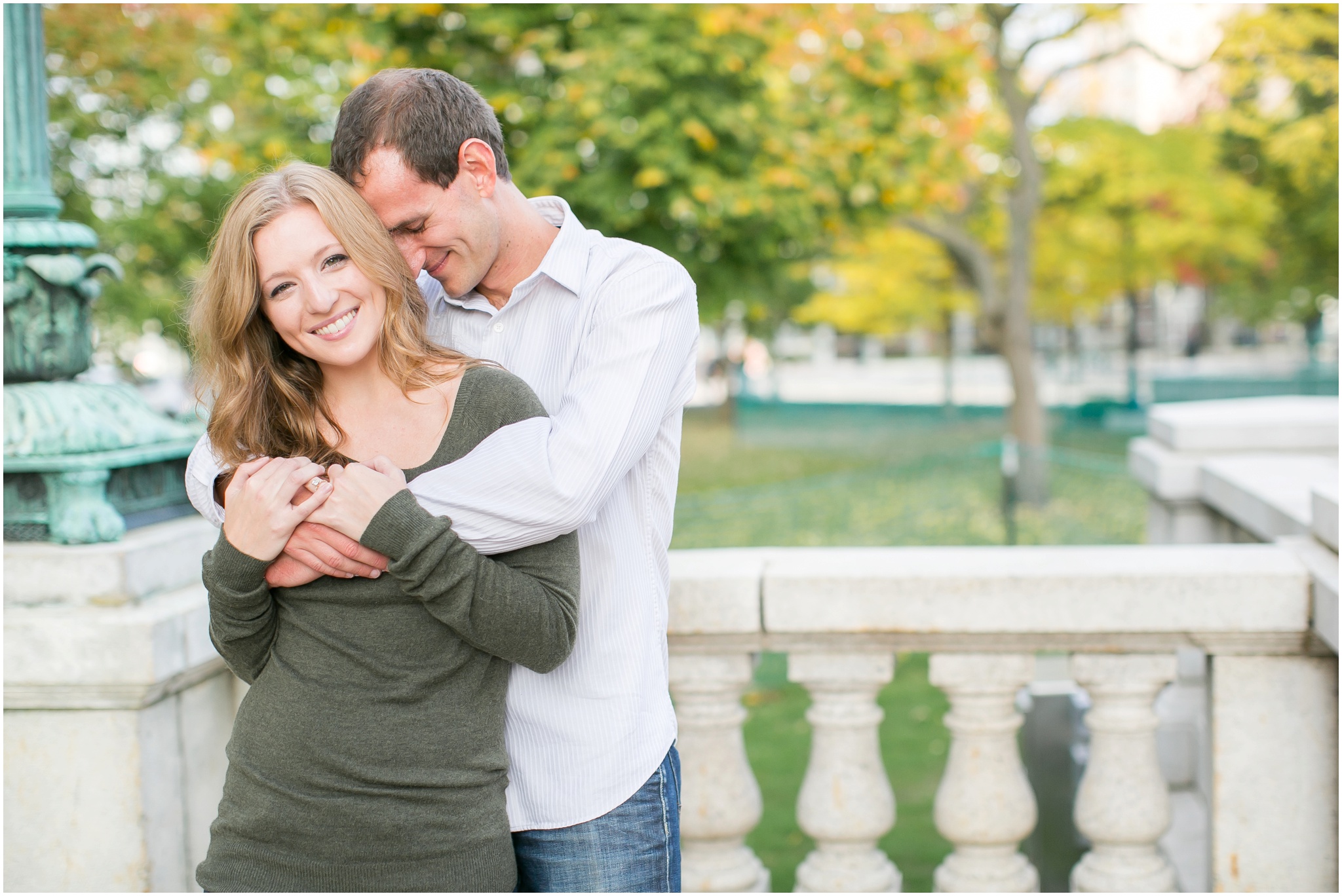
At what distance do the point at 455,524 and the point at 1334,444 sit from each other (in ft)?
13.0

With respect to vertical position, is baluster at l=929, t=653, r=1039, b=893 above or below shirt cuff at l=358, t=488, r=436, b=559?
below

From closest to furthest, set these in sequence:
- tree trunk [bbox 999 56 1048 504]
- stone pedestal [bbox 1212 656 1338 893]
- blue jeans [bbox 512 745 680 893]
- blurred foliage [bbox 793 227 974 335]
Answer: blue jeans [bbox 512 745 680 893], stone pedestal [bbox 1212 656 1338 893], tree trunk [bbox 999 56 1048 504], blurred foliage [bbox 793 227 974 335]

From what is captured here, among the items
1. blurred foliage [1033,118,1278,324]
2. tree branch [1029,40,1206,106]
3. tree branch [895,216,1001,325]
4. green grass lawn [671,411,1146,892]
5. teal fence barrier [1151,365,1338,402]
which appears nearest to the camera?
green grass lawn [671,411,1146,892]

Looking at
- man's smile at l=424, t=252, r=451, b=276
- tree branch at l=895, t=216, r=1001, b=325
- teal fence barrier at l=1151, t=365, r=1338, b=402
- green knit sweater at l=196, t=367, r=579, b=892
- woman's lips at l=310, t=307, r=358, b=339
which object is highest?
tree branch at l=895, t=216, r=1001, b=325

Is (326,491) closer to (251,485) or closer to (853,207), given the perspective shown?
(251,485)

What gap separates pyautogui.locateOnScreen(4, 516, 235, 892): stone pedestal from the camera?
2312 millimetres

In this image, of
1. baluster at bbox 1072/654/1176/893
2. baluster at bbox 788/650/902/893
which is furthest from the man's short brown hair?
baluster at bbox 1072/654/1176/893

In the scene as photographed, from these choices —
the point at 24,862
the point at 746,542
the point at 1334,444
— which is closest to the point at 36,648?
the point at 24,862

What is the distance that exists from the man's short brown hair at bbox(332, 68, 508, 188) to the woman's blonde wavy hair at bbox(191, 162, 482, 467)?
12cm

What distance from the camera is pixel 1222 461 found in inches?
170

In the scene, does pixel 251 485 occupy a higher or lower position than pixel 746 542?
higher

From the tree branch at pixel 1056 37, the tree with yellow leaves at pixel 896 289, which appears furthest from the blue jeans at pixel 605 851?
the tree with yellow leaves at pixel 896 289

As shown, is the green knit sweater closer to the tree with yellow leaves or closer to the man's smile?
the man's smile

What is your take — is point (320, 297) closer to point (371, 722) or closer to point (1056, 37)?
point (371, 722)
